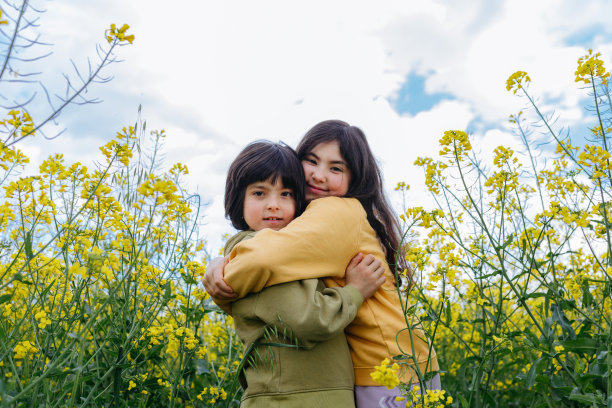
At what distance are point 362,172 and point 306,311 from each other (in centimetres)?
106

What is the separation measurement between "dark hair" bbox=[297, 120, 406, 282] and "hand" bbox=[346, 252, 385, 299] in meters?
0.42

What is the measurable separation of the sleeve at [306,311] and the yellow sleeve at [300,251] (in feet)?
0.15

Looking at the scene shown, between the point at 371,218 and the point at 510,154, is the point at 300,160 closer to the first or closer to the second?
the point at 371,218

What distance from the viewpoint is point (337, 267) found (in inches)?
79.6

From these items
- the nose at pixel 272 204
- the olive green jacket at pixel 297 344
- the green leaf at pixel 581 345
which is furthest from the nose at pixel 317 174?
the green leaf at pixel 581 345

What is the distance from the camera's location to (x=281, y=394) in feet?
5.83

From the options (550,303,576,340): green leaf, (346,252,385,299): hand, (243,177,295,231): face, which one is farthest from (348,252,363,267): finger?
(550,303,576,340): green leaf

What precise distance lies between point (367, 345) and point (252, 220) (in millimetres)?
767

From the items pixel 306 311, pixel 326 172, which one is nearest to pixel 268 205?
pixel 326 172

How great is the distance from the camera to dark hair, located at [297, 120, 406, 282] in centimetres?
253

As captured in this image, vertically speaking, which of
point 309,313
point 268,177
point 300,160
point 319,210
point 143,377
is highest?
point 300,160

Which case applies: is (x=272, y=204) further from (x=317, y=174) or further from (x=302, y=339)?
(x=302, y=339)

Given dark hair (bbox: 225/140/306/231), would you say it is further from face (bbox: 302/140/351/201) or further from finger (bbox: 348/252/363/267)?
finger (bbox: 348/252/363/267)

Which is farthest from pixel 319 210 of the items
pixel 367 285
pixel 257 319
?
pixel 257 319
